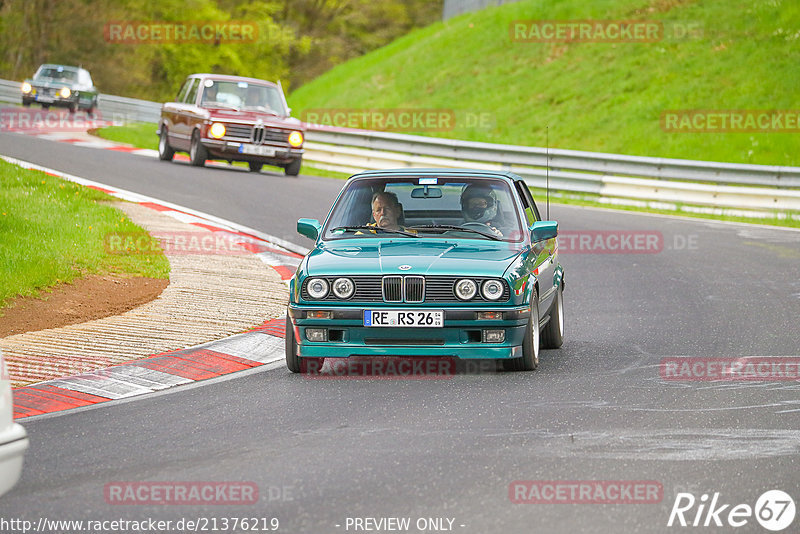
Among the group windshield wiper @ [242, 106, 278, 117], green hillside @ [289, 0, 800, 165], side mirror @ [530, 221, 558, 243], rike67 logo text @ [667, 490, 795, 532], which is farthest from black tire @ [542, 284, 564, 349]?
green hillside @ [289, 0, 800, 165]

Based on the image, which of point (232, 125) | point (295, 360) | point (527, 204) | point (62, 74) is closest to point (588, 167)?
point (232, 125)

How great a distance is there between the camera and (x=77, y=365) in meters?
8.70

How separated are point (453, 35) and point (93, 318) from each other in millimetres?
30955

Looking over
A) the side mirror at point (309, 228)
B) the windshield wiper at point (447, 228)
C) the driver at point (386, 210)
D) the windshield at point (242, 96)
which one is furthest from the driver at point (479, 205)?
the windshield at point (242, 96)

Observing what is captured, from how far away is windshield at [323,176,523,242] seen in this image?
9500 mm

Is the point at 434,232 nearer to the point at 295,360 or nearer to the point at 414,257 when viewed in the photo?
the point at 414,257

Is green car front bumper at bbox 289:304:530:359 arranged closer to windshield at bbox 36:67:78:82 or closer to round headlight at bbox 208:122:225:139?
round headlight at bbox 208:122:225:139

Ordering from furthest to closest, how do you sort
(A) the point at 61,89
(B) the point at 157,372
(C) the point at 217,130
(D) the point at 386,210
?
(A) the point at 61,89
(C) the point at 217,130
(D) the point at 386,210
(B) the point at 157,372

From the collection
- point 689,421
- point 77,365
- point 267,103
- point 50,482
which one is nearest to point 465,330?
point 689,421

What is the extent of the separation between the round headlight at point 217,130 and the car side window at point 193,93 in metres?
1.09

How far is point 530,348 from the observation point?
8.71 metres

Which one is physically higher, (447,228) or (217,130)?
(217,130)

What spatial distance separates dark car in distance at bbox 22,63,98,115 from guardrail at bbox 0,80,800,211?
437 inches

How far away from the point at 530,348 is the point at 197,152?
16185mm
